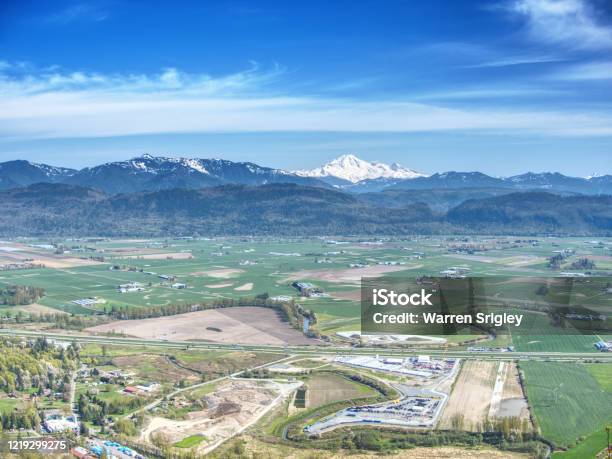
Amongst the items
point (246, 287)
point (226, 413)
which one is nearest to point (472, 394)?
point (226, 413)

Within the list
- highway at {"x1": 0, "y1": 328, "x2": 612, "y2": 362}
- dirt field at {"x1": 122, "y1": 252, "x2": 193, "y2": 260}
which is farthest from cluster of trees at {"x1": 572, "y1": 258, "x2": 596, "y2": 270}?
dirt field at {"x1": 122, "y1": 252, "x2": 193, "y2": 260}

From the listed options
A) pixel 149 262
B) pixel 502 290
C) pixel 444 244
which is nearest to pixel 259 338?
pixel 502 290

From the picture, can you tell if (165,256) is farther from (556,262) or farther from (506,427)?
(506,427)

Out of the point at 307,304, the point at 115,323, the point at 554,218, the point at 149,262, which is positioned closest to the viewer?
the point at 115,323

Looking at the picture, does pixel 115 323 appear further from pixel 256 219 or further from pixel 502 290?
pixel 256 219

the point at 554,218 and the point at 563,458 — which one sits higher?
the point at 554,218

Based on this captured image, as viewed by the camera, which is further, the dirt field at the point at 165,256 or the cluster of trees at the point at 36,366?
the dirt field at the point at 165,256

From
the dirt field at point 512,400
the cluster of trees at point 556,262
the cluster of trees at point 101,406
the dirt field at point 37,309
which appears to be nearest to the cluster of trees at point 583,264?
the cluster of trees at point 556,262

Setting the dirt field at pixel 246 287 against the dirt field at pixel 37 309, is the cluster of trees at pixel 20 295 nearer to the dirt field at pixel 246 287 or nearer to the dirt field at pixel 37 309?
the dirt field at pixel 37 309
